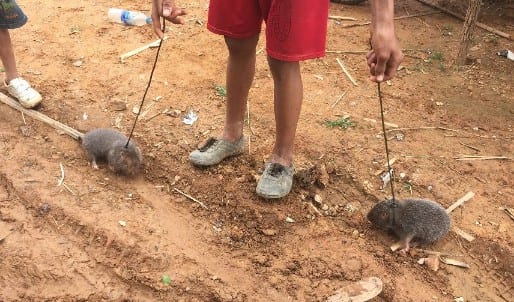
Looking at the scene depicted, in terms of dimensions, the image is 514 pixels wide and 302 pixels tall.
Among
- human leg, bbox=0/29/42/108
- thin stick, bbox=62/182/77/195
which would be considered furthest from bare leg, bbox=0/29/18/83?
thin stick, bbox=62/182/77/195

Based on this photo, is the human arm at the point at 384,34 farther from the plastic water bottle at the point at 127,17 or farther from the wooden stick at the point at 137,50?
the plastic water bottle at the point at 127,17

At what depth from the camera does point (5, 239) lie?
10.0ft

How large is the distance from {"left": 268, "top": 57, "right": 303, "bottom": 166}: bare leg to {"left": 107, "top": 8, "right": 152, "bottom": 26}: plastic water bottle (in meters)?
2.85

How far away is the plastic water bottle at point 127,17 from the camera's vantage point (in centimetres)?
540

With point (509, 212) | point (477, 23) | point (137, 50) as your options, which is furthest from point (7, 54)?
point (477, 23)

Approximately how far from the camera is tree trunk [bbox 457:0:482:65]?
15.0 feet

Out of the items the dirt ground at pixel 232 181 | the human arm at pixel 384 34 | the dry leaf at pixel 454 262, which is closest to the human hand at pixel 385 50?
the human arm at pixel 384 34

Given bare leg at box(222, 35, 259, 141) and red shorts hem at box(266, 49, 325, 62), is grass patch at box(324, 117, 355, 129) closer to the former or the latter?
bare leg at box(222, 35, 259, 141)

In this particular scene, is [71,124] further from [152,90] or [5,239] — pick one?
[5,239]

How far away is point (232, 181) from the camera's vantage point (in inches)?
139

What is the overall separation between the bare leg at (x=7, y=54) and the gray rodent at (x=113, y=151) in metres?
1.05

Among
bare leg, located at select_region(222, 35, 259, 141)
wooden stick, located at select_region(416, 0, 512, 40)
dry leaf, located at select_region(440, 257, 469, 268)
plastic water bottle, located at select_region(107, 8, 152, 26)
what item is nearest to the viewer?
dry leaf, located at select_region(440, 257, 469, 268)

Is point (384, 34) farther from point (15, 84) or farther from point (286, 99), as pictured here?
point (15, 84)

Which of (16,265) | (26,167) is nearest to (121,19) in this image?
(26,167)
